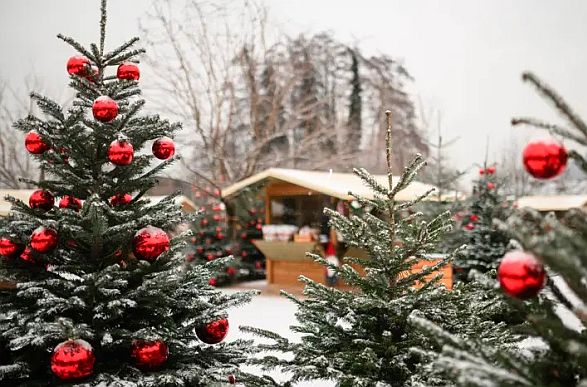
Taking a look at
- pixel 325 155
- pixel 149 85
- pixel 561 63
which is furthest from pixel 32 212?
pixel 561 63

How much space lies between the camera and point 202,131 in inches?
734

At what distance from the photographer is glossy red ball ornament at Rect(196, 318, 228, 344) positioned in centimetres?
396

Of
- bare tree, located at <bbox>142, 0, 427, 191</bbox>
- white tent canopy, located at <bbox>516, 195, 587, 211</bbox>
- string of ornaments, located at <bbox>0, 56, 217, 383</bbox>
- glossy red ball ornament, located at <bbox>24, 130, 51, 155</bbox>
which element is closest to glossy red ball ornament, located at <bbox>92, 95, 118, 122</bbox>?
string of ornaments, located at <bbox>0, 56, 217, 383</bbox>

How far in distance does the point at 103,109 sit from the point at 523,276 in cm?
297

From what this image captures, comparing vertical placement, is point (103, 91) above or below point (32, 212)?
above

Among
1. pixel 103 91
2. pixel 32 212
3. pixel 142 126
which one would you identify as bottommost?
pixel 32 212

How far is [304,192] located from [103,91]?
1088cm

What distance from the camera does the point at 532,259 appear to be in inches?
69.1

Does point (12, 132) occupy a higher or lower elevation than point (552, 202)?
higher

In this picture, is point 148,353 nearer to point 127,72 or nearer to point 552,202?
point 127,72

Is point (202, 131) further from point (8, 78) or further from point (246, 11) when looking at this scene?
point (8, 78)

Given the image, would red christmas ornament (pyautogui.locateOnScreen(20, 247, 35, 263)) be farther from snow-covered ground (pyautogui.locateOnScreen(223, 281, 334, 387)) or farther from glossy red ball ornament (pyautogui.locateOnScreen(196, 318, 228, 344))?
snow-covered ground (pyautogui.locateOnScreen(223, 281, 334, 387))

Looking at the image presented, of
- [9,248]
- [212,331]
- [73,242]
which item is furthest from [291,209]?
[9,248]

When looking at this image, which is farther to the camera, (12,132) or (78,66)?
(12,132)
